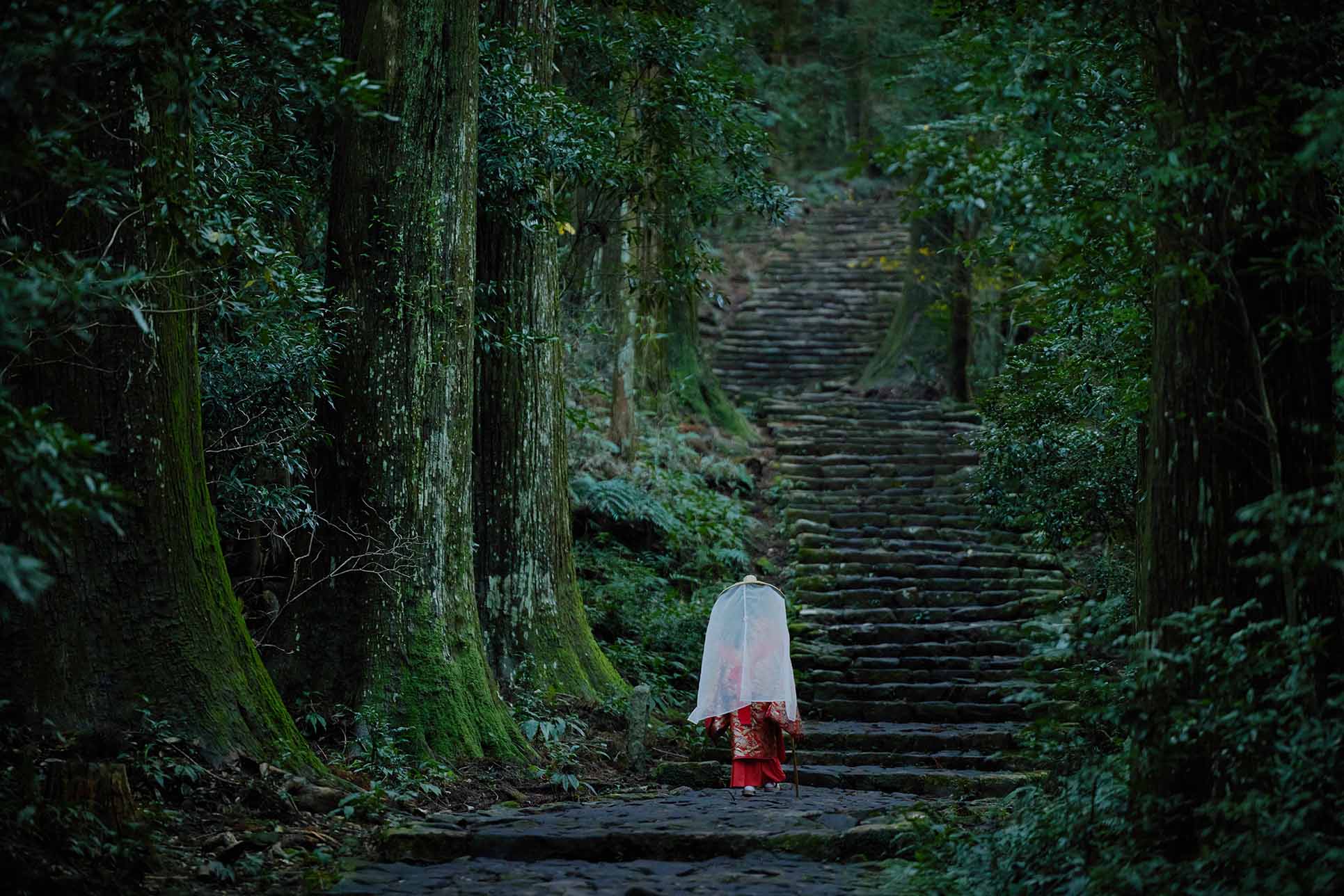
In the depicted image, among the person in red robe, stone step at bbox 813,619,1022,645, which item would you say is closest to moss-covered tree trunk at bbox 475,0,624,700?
the person in red robe

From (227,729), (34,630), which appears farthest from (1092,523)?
(34,630)

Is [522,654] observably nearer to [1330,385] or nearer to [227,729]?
[227,729]

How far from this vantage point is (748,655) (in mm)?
8922

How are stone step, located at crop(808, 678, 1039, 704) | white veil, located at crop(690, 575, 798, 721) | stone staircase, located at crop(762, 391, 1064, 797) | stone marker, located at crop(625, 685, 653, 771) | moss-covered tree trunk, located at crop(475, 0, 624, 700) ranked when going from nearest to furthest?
white veil, located at crop(690, 575, 798, 721)
stone marker, located at crop(625, 685, 653, 771)
moss-covered tree trunk, located at crop(475, 0, 624, 700)
stone staircase, located at crop(762, 391, 1064, 797)
stone step, located at crop(808, 678, 1039, 704)

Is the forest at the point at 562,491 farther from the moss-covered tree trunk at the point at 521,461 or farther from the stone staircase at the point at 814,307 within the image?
the stone staircase at the point at 814,307

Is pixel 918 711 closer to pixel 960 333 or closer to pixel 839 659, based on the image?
pixel 839 659

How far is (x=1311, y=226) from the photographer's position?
204 inches

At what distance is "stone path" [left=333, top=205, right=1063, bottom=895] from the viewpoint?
6266 mm

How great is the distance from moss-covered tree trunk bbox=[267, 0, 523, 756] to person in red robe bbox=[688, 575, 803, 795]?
1.51 m

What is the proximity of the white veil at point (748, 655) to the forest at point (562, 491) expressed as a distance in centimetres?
51

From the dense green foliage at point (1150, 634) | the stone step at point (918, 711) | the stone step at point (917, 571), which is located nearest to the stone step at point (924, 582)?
the stone step at point (917, 571)

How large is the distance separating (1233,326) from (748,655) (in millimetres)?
4574

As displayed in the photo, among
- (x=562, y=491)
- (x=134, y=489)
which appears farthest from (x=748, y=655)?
(x=134, y=489)

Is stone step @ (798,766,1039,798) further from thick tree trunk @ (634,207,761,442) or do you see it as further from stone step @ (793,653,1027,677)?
thick tree trunk @ (634,207,761,442)
